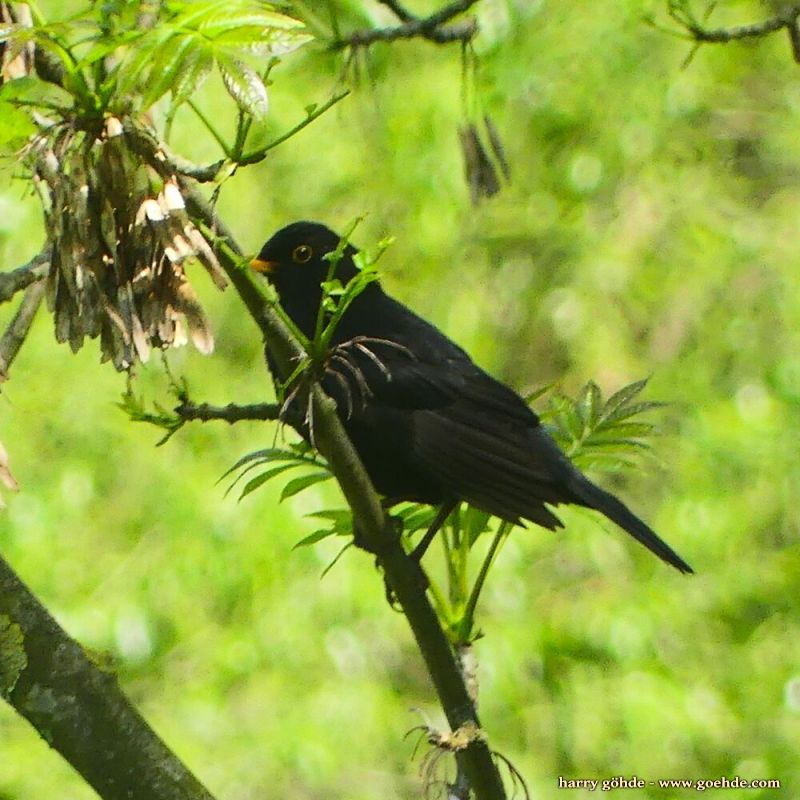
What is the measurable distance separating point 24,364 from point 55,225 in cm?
500

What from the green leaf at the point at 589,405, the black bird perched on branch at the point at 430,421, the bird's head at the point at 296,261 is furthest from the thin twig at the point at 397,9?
the green leaf at the point at 589,405

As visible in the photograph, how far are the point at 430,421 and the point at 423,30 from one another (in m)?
1.17

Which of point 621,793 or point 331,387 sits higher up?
point 621,793

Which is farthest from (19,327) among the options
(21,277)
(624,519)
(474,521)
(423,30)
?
(624,519)

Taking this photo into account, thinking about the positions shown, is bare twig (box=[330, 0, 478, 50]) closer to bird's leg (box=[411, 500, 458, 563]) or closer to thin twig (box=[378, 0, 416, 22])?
thin twig (box=[378, 0, 416, 22])

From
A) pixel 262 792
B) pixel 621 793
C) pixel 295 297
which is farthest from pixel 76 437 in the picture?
pixel 621 793

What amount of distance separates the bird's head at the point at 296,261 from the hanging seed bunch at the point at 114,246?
2.25 m

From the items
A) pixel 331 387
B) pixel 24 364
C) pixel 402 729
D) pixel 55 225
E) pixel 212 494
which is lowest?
pixel 55 225

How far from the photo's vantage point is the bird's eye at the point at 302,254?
454cm

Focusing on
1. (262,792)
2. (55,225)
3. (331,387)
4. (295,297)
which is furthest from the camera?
(262,792)

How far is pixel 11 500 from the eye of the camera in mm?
6418

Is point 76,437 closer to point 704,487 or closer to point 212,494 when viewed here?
point 212,494

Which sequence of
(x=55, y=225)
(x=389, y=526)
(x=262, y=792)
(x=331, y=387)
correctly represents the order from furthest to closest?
(x=262, y=792) → (x=331, y=387) → (x=389, y=526) → (x=55, y=225)

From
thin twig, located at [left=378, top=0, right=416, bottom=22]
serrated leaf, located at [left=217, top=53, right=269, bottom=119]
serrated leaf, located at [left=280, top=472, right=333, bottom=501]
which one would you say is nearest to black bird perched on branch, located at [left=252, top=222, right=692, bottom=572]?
serrated leaf, located at [left=280, top=472, right=333, bottom=501]
